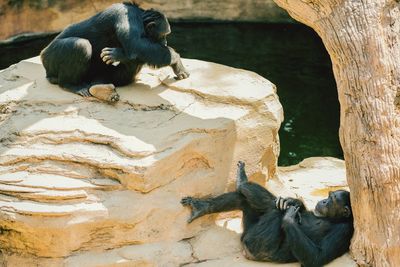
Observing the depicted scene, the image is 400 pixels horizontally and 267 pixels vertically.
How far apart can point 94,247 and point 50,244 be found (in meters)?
0.35

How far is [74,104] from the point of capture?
256 inches

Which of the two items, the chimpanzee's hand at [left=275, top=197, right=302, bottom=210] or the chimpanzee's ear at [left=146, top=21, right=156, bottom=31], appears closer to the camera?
the chimpanzee's hand at [left=275, top=197, right=302, bottom=210]

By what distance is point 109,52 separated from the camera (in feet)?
21.7

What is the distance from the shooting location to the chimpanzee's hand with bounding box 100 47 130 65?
6613 mm

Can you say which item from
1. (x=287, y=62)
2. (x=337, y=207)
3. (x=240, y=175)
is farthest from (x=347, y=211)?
(x=287, y=62)

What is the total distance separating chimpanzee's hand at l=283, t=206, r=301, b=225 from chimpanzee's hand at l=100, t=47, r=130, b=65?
6.98 ft

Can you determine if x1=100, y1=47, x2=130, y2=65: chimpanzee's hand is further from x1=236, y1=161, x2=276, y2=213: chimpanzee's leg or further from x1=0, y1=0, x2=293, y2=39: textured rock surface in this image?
x1=0, y1=0, x2=293, y2=39: textured rock surface

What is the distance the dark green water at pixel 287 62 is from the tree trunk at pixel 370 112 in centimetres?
453

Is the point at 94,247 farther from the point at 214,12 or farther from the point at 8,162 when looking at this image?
the point at 214,12

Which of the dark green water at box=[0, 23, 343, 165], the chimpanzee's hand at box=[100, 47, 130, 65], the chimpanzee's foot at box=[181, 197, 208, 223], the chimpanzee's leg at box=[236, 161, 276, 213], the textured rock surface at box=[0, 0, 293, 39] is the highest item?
the chimpanzee's hand at box=[100, 47, 130, 65]

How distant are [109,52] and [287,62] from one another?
6.66 m

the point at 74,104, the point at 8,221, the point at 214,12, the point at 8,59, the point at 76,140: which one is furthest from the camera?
the point at 214,12

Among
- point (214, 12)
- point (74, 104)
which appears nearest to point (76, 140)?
point (74, 104)

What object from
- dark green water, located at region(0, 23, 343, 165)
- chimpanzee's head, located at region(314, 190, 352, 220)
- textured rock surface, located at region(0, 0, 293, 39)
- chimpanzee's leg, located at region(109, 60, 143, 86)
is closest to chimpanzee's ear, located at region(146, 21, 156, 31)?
chimpanzee's leg, located at region(109, 60, 143, 86)
